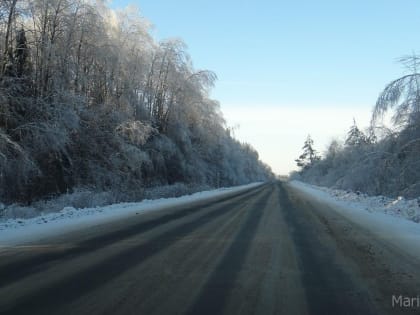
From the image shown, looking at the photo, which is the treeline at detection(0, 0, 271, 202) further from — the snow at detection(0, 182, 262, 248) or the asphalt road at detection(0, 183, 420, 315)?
the asphalt road at detection(0, 183, 420, 315)

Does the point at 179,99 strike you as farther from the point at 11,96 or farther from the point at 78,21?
the point at 11,96

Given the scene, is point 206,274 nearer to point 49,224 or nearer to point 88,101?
point 49,224

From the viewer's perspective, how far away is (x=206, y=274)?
285 inches

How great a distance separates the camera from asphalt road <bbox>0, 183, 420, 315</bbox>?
18.3 feet

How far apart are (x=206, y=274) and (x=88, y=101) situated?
81.2 feet

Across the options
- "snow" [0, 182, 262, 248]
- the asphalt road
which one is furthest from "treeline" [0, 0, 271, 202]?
the asphalt road

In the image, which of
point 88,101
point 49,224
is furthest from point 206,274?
point 88,101

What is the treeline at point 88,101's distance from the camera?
20609mm

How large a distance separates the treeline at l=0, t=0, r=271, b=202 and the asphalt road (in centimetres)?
1022

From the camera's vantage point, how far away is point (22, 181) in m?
20.2

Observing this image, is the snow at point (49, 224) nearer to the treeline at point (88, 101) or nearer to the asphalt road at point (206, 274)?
the asphalt road at point (206, 274)

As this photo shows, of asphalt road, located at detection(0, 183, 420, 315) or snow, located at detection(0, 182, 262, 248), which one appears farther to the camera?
snow, located at detection(0, 182, 262, 248)

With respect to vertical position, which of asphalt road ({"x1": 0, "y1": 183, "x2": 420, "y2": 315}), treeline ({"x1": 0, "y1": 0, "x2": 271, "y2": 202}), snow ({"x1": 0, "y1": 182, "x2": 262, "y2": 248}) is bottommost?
asphalt road ({"x1": 0, "y1": 183, "x2": 420, "y2": 315})

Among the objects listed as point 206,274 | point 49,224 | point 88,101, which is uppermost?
point 88,101
